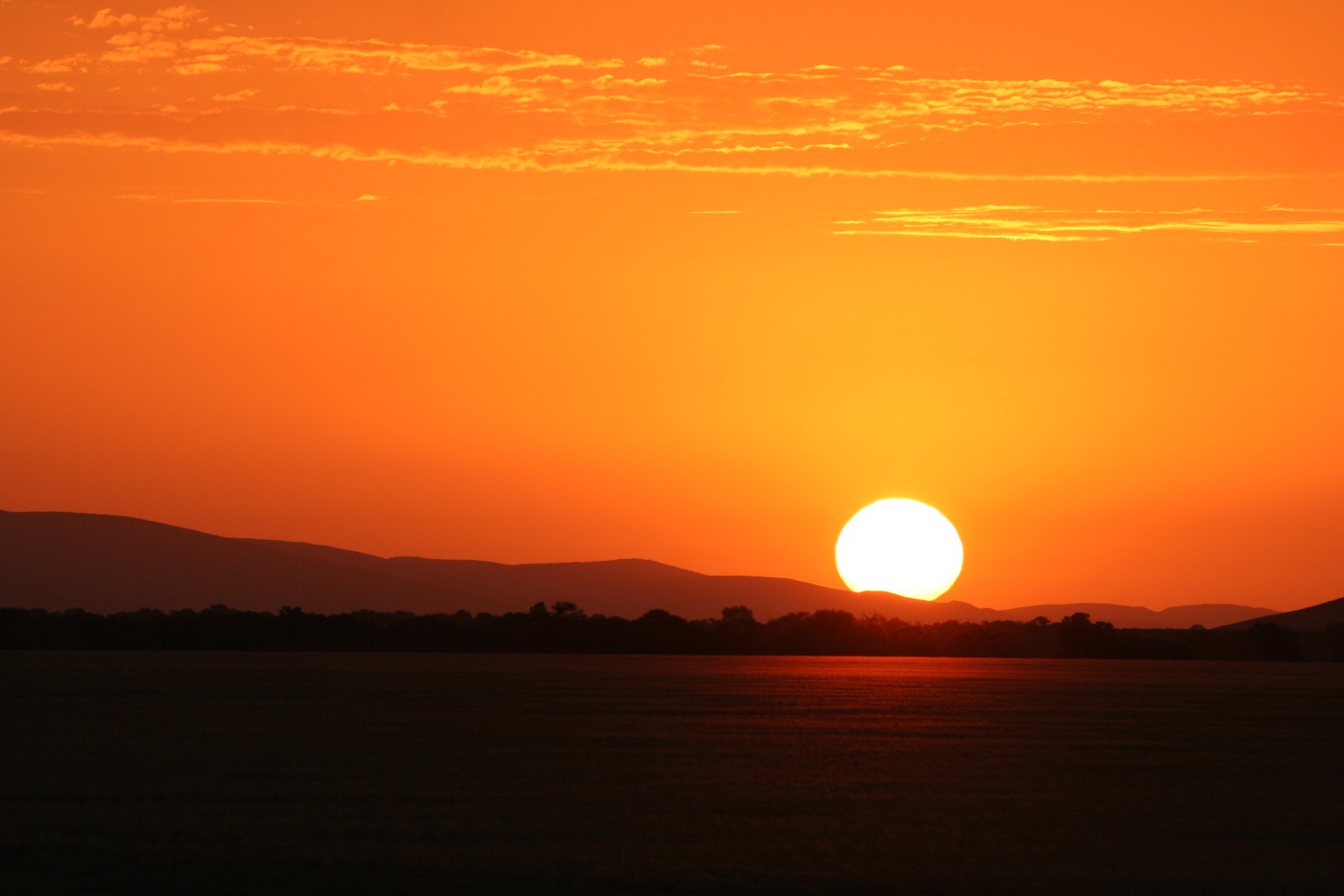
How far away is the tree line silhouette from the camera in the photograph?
10331 cm

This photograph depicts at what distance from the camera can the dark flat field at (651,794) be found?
17.4 metres

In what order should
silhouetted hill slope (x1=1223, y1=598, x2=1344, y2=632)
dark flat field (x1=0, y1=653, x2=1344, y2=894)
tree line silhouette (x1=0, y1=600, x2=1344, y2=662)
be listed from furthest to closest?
1. silhouetted hill slope (x1=1223, y1=598, x2=1344, y2=632)
2. tree line silhouette (x1=0, y1=600, x2=1344, y2=662)
3. dark flat field (x1=0, y1=653, x2=1344, y2=894)

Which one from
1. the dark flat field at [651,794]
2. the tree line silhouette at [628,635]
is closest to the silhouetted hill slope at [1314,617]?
the tree line silhouette at [628,635]

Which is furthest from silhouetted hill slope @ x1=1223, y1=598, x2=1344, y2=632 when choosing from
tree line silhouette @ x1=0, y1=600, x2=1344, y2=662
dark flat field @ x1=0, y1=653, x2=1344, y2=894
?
dark flat field @ x1=0, y1=653, x2=1344, y2=894

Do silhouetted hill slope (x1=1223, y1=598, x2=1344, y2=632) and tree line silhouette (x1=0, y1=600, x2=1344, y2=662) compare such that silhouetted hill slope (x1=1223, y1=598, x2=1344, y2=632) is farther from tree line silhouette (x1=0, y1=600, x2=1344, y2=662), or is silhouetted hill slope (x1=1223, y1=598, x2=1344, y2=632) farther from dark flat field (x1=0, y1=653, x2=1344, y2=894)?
dark flat field (x1=0, y1=653, x2=1344, y2=894)

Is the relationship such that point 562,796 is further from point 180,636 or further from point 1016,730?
point 180,636

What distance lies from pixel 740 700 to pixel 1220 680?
35530 mm

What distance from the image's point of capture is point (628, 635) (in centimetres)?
11331

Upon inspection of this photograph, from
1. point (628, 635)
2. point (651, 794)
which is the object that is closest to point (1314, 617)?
point (628, 635)

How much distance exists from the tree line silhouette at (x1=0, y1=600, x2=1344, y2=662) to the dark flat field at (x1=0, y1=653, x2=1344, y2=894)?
189ft

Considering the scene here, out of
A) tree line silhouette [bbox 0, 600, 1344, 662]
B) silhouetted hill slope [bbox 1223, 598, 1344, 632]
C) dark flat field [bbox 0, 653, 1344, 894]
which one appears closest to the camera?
dark flat field [bbox 0, 653, 1344, 894]

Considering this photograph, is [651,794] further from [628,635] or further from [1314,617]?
[1314,617]

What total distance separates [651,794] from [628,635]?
90174mm

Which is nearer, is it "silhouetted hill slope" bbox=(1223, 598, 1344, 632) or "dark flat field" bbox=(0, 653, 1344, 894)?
"dark flat field" bbox=(0, 653, 1344, 894)
